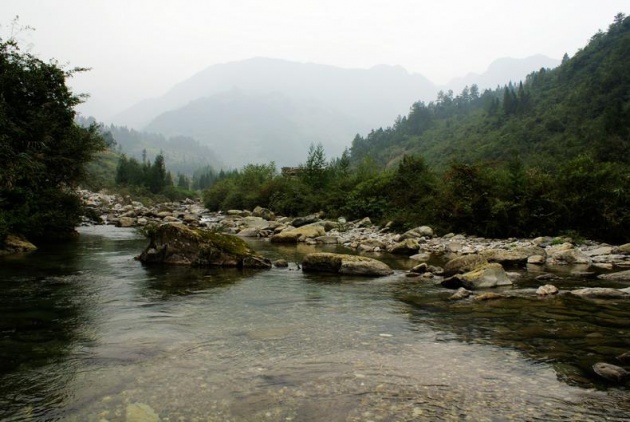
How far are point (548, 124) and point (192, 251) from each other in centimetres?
8799

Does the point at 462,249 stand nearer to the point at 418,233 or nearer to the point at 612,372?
the point at 418,233

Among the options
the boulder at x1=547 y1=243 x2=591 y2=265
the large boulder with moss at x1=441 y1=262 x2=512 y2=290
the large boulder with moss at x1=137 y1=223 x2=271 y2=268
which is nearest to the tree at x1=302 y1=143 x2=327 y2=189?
the large boulder with moss at x1=137 y1=223 x2=271 y2=268

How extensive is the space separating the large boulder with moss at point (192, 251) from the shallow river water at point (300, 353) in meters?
3.49

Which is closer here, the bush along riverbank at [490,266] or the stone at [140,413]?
the stone at [140,413]

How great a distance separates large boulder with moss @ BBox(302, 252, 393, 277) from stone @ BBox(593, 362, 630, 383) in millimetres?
8107

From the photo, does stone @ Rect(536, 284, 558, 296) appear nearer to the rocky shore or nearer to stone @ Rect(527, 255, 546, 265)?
the rocky shore

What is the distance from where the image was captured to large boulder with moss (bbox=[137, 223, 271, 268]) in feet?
48.7

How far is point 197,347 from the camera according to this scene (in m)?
6.53

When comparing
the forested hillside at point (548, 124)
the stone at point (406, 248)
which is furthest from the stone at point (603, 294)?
the forested hillside at point (548, 124)

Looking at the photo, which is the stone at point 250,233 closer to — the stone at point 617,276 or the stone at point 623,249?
the stone at point 623,249

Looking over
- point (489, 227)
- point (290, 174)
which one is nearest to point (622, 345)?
point (489, 227)

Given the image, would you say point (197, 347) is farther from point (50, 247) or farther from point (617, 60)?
point (617, 60)

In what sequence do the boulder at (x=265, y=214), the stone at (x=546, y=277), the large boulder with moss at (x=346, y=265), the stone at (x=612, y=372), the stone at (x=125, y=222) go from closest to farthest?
the stone at (x=612, y=372) < the stone at (x=546, y=277) < the large boulder with moss at (x=346, y=265) < the stone at (x=125, y=222) < the boulder at (x=265, y=214)

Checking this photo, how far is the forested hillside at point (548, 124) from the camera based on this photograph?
6331 centimetres
